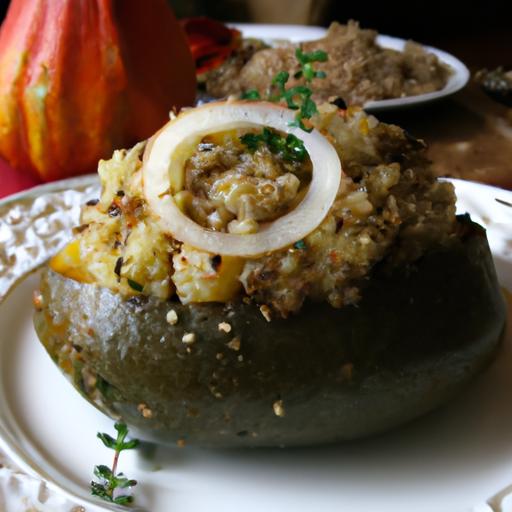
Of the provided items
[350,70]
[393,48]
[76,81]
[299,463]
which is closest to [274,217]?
[299,463]

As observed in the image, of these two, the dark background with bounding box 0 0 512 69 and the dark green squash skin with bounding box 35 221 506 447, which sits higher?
the dark green squash skin with bounding box 35 221 506 447

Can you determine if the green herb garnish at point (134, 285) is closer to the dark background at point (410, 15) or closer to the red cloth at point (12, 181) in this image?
the red cloth at point (12, 181)

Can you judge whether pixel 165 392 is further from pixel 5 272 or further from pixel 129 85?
pixel 129 85

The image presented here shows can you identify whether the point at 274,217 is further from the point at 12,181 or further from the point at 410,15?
the point at 410,15

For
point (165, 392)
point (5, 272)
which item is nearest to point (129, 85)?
point (5, 272)

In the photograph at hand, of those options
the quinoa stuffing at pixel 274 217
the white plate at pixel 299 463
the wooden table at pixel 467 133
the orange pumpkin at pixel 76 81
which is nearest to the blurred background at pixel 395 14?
the wooden table at pixel 467 133

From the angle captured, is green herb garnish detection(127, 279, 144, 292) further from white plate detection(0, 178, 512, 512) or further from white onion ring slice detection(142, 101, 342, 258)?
white plate detection(0, 178, 512, 512)

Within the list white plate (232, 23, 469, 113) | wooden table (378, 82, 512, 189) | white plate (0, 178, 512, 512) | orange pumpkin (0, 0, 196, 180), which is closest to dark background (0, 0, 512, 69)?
white plate (232, 23, 469, 113)
